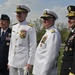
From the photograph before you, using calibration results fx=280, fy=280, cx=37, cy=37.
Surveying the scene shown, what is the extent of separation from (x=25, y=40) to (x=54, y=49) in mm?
1297

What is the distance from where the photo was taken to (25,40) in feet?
21.3

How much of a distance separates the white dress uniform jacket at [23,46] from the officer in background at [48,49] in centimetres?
77

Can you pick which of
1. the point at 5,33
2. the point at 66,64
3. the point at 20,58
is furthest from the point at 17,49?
the point at 66,64

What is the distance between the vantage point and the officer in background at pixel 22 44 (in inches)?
255

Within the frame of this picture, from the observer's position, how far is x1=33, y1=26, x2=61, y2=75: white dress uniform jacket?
17.6 ft

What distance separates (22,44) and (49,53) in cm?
129

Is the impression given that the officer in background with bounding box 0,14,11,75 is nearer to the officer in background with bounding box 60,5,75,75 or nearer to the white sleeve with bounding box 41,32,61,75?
the white sleeve with bounding box 41,32,61,75

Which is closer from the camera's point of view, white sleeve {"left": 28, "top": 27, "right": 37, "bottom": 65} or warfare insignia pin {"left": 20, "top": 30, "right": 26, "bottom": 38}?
white sleeve {"left": 28, "top": 27, "right": 37, "bottom": 65}

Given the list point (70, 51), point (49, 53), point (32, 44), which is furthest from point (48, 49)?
point (32, 44)

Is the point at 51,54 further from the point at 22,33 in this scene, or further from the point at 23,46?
the point at 22,33

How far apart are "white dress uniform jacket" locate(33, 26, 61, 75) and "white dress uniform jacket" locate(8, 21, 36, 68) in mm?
789

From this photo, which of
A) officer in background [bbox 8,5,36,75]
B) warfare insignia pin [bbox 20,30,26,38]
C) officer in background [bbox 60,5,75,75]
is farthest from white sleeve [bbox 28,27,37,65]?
officer in background [bbox 60,5,75,75]

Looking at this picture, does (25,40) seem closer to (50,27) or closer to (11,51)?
(11,51)

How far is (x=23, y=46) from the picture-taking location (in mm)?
6512
